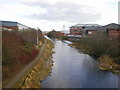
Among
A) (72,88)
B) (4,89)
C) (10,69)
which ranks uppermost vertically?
(10,69)

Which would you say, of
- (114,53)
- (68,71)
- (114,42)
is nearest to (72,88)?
(68,71)

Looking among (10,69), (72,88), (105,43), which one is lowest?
(72,88)

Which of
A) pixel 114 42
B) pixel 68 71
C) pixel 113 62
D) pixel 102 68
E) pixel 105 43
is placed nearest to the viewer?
pixel 68 71

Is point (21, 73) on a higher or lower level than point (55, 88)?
higher

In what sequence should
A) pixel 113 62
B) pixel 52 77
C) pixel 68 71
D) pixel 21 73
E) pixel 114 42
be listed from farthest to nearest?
pixel 114 42
pixel 113 62
pixel 68 71
pixel 52 77
pixel 21 73

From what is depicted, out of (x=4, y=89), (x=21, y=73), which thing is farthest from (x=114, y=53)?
(x=4, y=89)

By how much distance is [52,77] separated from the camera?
11594mm

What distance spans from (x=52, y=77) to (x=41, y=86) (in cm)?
218

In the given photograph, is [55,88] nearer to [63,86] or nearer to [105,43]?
[63,86]

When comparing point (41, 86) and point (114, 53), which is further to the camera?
point (114, 53)

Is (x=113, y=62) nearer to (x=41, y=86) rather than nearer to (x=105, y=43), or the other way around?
(x=105, y=43)

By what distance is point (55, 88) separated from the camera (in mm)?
9367

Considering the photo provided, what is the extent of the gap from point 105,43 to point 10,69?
50.6 ft

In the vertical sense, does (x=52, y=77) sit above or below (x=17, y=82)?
below
